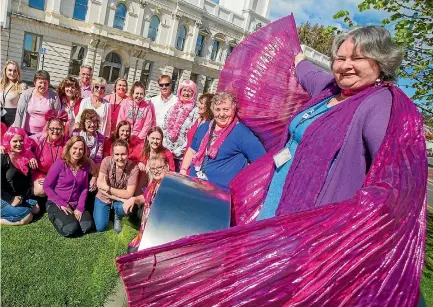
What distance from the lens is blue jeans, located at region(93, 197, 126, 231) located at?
4055 mm

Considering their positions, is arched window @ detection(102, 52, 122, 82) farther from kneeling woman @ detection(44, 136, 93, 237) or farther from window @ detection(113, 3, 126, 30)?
kneeling woman @ detection(44, 136, 93, 237)

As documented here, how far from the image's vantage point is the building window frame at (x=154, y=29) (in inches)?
1044

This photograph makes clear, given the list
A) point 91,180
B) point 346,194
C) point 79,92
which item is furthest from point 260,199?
point 79,92

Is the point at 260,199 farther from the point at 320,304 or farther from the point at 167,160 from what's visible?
the point at 167,160

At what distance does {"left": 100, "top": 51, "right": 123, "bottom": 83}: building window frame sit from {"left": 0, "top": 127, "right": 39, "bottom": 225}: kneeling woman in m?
22.3

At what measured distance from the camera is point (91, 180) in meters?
4.39

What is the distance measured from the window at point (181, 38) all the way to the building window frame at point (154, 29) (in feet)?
6.37

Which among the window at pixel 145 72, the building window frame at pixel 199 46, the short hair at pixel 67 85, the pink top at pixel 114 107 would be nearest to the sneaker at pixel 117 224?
the pink top at pixel 114 107

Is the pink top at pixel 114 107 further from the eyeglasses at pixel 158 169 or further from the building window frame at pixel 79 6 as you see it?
the building window frame at pixel 79 6

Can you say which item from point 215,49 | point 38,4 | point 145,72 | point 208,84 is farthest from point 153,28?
point 38,4

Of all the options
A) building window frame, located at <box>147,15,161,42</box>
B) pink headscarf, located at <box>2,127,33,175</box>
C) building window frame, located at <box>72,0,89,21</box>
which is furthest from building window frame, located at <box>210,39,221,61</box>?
pink headscarf, located at <box>2,127,33,175</box>

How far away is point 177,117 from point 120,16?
22.6 meters

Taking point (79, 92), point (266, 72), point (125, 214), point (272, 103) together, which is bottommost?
point (125, 214)

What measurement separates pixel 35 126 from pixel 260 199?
4.05m
